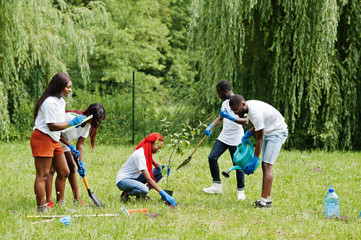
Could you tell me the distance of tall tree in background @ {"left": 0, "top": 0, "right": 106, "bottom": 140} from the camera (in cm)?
1127

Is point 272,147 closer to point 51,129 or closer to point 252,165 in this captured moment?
point 252,165

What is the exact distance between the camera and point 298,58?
34.3 feet

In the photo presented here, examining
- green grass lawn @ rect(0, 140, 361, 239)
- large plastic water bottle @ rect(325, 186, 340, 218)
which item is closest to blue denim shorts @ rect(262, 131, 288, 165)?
green grass lawn @ rect(0, 140, 361, 239)

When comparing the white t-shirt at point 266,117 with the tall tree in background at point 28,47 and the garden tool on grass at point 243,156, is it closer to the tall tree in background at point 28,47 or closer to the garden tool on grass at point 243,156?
the garden tool on grass at point 243,156

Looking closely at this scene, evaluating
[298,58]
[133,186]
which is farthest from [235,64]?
[133,186]

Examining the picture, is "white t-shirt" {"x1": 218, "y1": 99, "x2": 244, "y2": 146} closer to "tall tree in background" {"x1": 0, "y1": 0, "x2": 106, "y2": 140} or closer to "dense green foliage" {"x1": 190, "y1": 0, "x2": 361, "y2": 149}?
"dense green foliage" {"x1": 190, "y1": 0, "x2": 361, "y2": 149}

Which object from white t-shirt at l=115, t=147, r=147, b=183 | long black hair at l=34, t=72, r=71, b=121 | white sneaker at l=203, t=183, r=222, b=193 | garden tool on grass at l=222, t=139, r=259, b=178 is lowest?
white sneaker at l=203, t=183, r=222, b=193

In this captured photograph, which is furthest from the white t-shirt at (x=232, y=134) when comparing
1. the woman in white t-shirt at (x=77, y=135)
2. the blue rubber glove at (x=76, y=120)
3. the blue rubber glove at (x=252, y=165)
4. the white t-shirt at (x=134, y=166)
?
the blue rubber glove at (x=76, y=120)

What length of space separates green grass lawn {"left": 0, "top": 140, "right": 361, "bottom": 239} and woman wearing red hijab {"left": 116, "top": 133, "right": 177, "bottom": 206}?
17 centimetres

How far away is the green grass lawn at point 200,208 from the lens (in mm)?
4766

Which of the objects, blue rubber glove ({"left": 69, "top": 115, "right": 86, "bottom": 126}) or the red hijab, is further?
the red hijab

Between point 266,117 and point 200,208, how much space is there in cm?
142

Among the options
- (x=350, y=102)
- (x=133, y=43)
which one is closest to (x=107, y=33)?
(x=133, y=43)

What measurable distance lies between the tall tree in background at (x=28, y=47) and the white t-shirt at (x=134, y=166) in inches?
245
